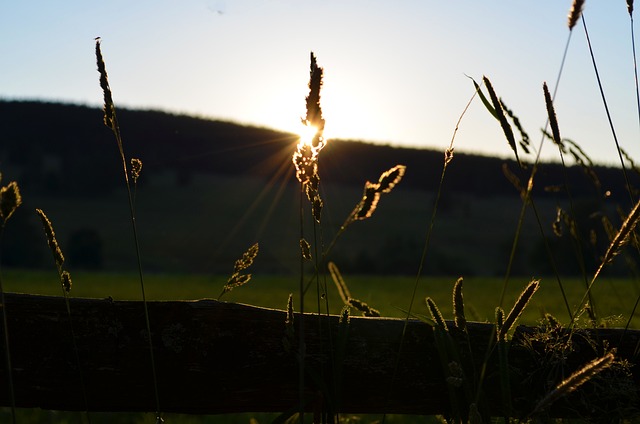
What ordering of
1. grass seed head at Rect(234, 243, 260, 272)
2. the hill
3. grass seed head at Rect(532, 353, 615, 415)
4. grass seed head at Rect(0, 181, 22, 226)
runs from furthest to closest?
1. the hill
2. grass seed head at Rect(234, 243, 260, 272)
3. grass seed head at Rect(0, 181, 22, 226)
4. grass seed head at Rect(532, 353, 615, 415)

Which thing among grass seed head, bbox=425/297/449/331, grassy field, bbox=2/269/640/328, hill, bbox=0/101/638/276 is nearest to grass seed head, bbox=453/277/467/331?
grass seed head, bbox=425/297/449/331

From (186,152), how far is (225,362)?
78.6 m

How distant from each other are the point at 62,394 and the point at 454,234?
221 ft

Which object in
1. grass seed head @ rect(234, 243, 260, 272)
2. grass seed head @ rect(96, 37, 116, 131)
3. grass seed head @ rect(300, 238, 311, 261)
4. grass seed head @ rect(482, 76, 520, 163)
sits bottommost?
grass seed head @ rect(234, 243, 260, 272)

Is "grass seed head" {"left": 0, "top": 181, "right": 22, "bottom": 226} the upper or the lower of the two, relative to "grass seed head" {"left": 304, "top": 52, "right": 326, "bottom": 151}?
lower

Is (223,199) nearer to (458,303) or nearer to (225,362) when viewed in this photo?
(225,362)

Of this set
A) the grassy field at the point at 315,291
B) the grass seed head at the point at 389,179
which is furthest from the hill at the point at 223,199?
the grass seed head at the point at 389,179

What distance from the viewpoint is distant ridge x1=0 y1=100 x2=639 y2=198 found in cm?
7281

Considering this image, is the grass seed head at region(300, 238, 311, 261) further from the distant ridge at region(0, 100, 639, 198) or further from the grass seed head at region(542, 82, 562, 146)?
the distant ridge at region(0, 100, 639, 198)

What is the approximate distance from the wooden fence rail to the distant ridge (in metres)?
70.4

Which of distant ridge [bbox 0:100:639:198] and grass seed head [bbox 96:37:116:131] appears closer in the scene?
grass seed head [bbox 96:37:116:131]

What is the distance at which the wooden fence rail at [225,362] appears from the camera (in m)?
2.01

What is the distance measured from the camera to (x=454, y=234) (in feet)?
222

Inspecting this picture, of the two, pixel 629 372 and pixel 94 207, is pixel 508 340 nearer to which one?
pixel 629 372
